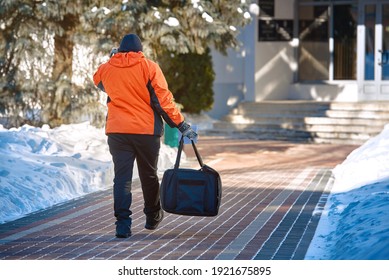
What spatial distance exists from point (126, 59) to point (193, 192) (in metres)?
1.30

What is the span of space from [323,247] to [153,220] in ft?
5.42

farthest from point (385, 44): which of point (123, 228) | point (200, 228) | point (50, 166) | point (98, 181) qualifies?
point (123, 228)

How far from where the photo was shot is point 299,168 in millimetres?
14844

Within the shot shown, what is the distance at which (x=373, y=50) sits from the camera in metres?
23.6

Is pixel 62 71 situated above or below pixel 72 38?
below

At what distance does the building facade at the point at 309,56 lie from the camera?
76.9 ft

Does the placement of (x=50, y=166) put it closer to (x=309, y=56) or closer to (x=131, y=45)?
(x=131, y=45)

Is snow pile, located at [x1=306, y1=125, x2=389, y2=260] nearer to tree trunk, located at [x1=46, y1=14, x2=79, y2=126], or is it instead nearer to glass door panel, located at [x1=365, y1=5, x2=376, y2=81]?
tree trunk, located at [x1=46, y1=14, x2=79, y2=126]

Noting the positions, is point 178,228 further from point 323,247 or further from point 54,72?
point 54,72

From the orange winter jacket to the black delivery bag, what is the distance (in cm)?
39

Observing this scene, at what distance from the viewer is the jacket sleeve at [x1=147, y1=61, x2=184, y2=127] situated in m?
8.20

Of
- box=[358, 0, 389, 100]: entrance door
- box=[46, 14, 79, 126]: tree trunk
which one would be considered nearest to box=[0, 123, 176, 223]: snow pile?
box=[46, 14, 79, 126]: tree trunk

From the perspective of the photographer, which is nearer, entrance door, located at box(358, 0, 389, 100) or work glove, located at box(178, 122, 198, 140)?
work glove, located at box(178, 122, 198, 140)
